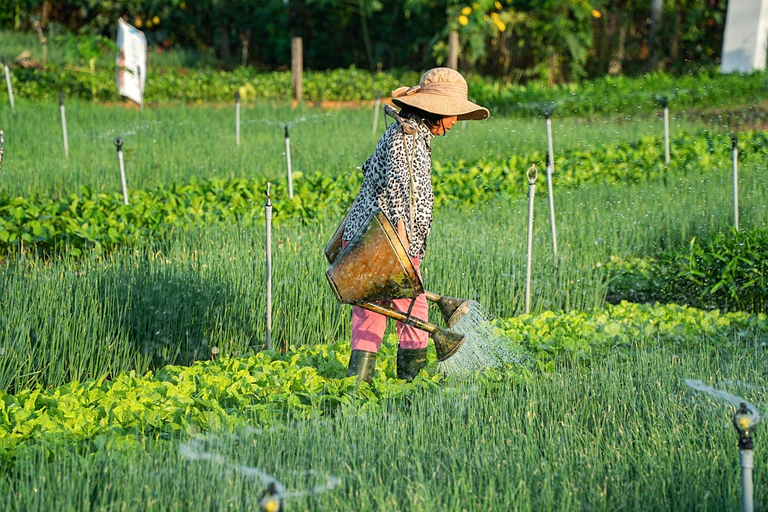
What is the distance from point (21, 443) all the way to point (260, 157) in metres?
7.28

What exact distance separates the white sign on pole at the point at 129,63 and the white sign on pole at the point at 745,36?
31.5 ft

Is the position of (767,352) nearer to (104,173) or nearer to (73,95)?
(104,173)

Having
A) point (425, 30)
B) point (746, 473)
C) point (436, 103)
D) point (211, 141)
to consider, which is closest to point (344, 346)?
point (436, 103)

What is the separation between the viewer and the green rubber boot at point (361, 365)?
4.08 meters

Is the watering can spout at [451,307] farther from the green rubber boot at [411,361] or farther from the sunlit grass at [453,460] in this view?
the sunlit grass at [453,460]

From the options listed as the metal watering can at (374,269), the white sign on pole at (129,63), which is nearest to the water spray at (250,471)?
the metal watering can at (374,269)

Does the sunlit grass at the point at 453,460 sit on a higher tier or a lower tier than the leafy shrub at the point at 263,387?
lower

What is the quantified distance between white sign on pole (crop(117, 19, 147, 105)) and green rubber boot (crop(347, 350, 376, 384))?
10472mm

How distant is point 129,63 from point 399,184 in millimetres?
10823

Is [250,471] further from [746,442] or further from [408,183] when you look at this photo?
[746,442]

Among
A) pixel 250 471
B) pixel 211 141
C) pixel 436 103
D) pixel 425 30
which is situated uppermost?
pixel 425 30

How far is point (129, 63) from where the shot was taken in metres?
13.8

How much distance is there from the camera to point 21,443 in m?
3.26

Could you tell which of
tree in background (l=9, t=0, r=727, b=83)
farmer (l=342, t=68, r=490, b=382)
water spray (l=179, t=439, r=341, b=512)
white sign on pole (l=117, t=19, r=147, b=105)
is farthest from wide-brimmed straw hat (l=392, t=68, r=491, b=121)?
tree in background (l=9, t=0, r=727, b=83)
